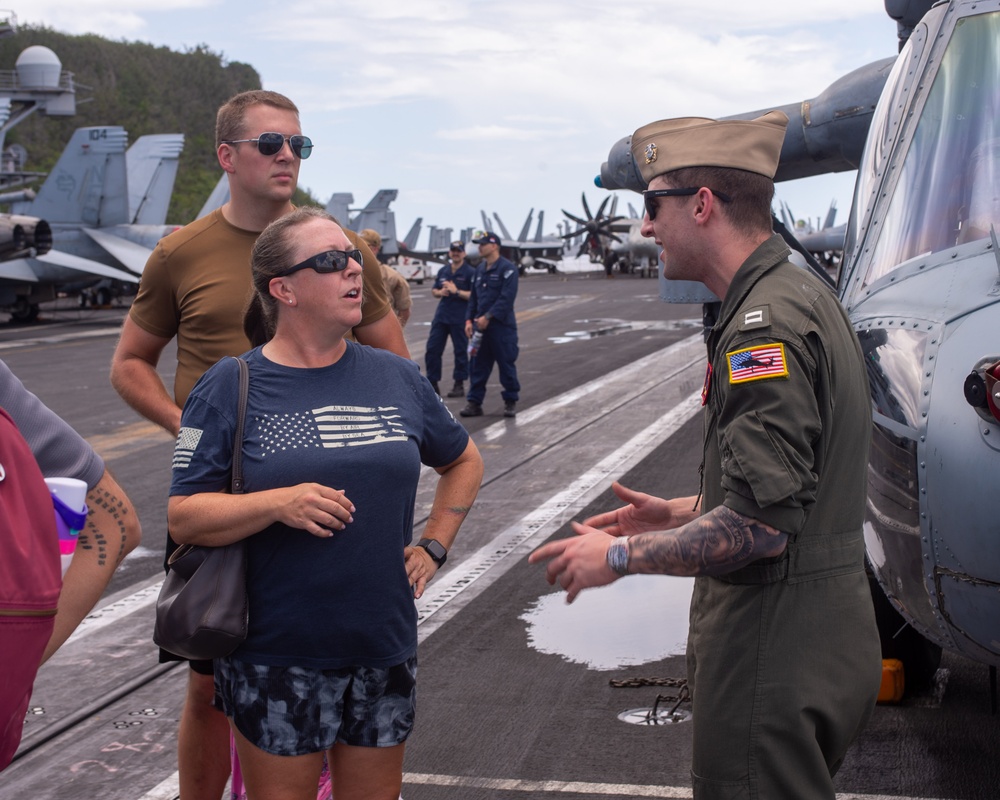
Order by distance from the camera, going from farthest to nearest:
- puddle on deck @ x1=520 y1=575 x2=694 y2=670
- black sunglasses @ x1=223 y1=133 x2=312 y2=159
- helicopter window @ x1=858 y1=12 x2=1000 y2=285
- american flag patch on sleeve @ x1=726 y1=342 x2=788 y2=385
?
puddle on deck @ x1=520 y1=575 x2=694 y2=670 → helicopter window @ x1=858 y1=12 x2=1000 y2=285 → black sunglasses @ x1=223 y1=133 x2=312 y2=159 → american flag patch on sleeve @ x1=726 y1=342 x2=788 y2=385

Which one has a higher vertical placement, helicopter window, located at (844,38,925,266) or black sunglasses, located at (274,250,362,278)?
A: helicopter window, located at (844,38,925,266)

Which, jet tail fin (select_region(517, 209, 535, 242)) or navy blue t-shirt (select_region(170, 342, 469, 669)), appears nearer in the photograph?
navy blue t-shirt (select_region(170, 342, 469, 669))

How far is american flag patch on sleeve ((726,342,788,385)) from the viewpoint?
7.57 ft

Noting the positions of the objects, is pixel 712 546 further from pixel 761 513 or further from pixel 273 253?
pixel 273 253

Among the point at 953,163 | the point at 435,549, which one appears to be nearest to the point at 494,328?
the point at 953,163

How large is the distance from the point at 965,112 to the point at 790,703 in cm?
276

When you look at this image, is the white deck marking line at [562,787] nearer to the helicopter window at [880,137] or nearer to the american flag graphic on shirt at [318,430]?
the american flag graphic on shirt at [318,430]

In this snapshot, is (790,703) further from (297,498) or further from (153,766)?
(153,766)

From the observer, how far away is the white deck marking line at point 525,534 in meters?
6.48

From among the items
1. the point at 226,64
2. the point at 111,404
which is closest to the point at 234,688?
the point at 111,404

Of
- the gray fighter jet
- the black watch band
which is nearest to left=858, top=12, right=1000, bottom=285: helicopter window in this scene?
the black watch band

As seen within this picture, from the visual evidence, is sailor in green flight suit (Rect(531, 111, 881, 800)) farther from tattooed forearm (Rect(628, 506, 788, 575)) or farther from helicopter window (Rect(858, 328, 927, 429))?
helicopter window (Rect(858, 328, 927, 429))

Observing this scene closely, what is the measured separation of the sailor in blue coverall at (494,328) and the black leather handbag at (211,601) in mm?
10762

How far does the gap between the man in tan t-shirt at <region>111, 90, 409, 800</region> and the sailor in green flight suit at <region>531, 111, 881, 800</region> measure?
1.37 m
